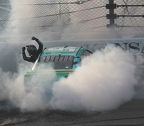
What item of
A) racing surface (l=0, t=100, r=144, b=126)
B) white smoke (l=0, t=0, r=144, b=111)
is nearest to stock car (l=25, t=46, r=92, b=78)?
white smoke (l=0, t=0, r=144, b=111)

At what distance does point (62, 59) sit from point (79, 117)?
234 centimetres

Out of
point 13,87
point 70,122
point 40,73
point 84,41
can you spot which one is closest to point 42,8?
point 84,41

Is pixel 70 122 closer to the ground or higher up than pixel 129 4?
closer to the ground

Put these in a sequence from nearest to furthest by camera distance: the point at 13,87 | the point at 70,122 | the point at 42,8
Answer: the point at 70,122
the point at 13,87
the point at 42,8

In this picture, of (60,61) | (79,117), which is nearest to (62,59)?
(60,61)

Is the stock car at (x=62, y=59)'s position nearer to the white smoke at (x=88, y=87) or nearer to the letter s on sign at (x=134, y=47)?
the white smoke at (x=88, y=87)

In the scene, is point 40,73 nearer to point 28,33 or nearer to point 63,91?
point 63,91

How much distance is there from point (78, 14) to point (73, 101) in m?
4.91

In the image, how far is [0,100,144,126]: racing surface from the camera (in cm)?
722

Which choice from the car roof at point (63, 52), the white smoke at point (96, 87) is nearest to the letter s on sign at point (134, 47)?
the car roof at point (63, 52)

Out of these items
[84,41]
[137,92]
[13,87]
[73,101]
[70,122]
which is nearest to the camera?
[70,122]

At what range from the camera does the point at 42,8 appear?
1308 centimetres

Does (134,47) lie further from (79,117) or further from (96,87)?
(79,117)

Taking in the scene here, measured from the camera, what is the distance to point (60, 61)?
9664mm
